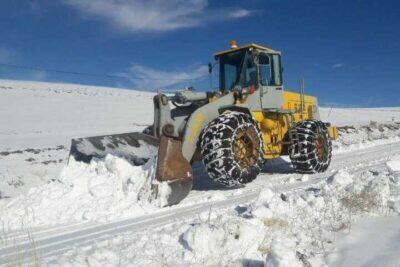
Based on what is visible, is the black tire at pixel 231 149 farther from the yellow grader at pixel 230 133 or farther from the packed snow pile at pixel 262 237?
the packed snow pile at pixel 262 237

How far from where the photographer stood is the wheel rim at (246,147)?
7.86 meters

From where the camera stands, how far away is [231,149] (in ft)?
24.5

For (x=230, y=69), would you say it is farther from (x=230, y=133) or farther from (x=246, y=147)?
(x=230, y=133)

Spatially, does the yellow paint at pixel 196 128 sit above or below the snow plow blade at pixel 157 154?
above

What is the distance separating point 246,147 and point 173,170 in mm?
1625

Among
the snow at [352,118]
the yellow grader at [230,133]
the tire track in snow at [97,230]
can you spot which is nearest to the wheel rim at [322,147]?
the yellow grader at [230,133]

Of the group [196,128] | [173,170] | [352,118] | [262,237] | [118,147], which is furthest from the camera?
[352,118]

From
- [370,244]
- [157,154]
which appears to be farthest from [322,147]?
[370,244]

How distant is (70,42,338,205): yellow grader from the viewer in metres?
7.35

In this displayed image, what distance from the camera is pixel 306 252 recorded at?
3896 mm

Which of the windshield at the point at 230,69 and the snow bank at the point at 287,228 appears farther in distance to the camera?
the windshield at the point at 230,69


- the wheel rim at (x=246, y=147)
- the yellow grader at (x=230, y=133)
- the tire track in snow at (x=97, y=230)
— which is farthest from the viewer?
the wheel rim at (x=246, y=147)

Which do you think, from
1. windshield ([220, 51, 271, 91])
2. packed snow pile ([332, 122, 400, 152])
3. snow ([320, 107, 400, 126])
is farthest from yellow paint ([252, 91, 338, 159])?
snow ([320, 107, 400, 126])

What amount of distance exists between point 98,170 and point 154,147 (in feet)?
4.09
